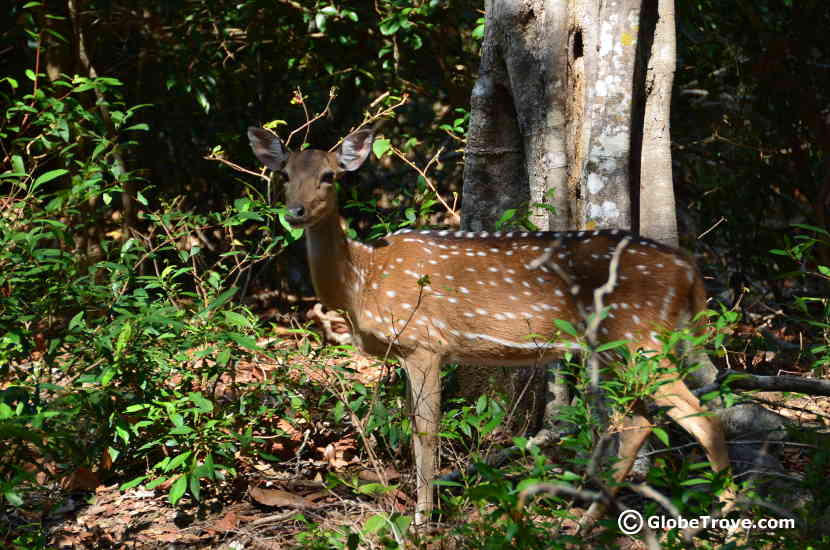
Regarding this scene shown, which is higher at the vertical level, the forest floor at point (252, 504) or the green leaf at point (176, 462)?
Result: the green leaf at point (176, 462)

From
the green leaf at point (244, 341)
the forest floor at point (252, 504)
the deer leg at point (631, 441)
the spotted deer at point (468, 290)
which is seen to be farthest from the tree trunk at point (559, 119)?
the green leaf at point (244, 341)

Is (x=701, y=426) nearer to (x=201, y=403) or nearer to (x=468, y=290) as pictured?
(x=468, y=290)

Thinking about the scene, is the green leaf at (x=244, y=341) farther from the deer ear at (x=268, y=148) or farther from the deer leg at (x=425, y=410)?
the deer ear at (x=268, y=148)

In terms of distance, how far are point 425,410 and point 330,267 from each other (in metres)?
1.06

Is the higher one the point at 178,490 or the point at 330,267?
the point at 330,267

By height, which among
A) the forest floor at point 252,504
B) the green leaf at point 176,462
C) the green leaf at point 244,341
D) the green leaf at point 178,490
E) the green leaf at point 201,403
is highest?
the green leaf at point 244,341

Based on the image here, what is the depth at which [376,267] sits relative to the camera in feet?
18.3

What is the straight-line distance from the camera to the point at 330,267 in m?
5.48

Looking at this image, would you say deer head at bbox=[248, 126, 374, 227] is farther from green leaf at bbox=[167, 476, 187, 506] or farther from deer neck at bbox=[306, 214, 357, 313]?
green leaf at bbox=[167, 476, 187, 506]

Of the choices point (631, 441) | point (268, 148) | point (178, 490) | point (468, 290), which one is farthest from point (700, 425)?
point (268, 148)

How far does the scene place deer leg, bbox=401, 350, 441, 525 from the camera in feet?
15.7

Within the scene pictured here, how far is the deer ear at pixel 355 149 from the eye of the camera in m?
5.51

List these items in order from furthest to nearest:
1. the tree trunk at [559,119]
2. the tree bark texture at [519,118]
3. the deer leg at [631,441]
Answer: the tree bark texture at [519,118]
the tree trunk at [559,119]
the deer leg at [631,441]

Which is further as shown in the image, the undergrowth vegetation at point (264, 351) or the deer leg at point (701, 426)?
the deer leg at point (701, 426)
